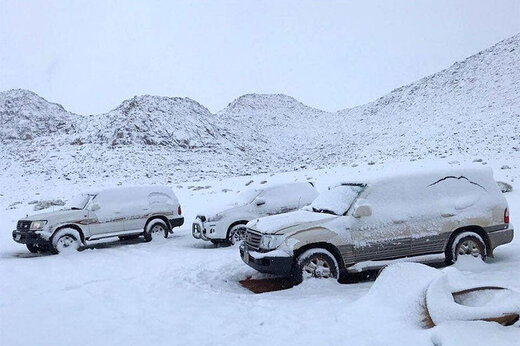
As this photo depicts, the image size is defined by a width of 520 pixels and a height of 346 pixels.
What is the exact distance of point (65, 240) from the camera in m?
11.6

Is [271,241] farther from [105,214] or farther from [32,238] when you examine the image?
[32,238]

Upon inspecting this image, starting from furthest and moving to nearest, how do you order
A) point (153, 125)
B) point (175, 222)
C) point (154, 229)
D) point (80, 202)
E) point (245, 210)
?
point (153, 125) → point (175, 222) → point (154, 229) → point (80, 202) → point (245, 210)

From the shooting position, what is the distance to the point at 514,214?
39.0 feet

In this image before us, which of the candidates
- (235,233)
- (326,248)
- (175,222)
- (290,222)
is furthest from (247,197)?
(326,248)

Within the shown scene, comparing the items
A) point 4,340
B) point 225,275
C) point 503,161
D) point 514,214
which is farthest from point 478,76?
point 4,340

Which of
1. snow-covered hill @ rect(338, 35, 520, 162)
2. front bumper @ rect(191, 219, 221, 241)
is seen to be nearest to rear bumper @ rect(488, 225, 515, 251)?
front bumper @ rect(191, 219, 221, 241)

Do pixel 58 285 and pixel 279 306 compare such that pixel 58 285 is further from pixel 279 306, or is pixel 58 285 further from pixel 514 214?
pixel 514 214

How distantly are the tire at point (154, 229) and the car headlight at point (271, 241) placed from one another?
6879mm

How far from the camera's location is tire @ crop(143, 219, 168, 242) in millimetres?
13023

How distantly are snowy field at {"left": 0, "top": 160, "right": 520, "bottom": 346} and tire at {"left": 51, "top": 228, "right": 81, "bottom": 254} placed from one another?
1.10 m

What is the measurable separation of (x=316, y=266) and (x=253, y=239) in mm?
1229

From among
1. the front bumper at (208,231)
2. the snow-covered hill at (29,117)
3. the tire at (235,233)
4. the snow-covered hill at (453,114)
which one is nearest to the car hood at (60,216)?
the front bumper at (208,231)

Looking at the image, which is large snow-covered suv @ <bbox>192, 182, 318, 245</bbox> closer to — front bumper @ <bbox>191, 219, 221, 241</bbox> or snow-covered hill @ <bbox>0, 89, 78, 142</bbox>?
front bumper @ <bbox>191, 219, 221, 241</bbox>

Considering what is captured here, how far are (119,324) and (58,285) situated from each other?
294 cm
